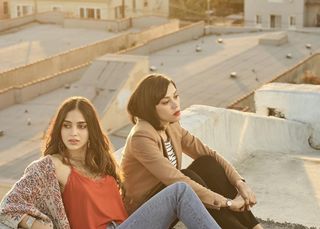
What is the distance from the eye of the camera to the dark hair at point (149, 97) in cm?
559

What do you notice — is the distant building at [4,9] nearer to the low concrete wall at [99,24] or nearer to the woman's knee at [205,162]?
the low concrete wall at [99,24]

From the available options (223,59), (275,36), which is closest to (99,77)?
(223,59)

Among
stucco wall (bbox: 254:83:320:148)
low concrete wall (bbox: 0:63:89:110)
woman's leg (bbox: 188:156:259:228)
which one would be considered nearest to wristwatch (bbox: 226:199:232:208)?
woman's leg (bbox: 188:156:259:228)

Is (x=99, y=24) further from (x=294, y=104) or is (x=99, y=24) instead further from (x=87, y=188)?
(x=87, y=188)

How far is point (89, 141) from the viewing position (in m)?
5.16

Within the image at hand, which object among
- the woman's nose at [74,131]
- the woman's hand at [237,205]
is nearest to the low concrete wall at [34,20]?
the woman's hand at [237,205]

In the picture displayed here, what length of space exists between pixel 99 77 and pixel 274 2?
23674 mm

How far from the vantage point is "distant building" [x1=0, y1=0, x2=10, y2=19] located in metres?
48.3

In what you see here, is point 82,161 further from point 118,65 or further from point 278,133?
point 118,65

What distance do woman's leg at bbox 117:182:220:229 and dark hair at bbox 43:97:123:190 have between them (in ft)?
1.15

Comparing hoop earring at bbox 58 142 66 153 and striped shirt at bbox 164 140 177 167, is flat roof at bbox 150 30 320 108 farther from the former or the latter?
hoop earring at bbox 58 142 66 153

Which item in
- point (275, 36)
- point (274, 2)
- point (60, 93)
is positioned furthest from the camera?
point (274, 2)

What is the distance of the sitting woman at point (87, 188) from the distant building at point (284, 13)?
1514 inches

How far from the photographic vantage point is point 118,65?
21.4 meters
